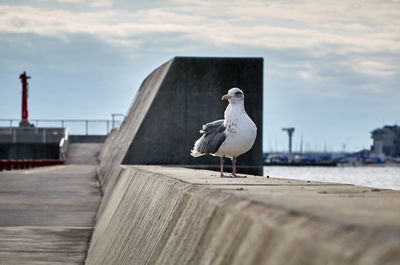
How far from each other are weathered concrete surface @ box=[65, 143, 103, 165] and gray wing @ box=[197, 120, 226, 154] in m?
35.5

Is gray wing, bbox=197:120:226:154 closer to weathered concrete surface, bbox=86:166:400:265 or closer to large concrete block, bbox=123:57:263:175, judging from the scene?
weathered concrete surface, bbox=86:166:400:265

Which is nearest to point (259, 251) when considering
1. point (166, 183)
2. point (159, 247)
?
point (159, 247)

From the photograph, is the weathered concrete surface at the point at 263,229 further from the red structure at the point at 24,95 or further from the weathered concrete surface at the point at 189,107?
the red structure at the point at 24,95

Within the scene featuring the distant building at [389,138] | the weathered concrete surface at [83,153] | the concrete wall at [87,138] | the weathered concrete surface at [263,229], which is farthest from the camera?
the distant building at [389,138]

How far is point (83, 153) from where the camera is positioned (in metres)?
48.1

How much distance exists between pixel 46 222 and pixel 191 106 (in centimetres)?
663

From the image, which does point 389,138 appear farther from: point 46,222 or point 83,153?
point 46,222

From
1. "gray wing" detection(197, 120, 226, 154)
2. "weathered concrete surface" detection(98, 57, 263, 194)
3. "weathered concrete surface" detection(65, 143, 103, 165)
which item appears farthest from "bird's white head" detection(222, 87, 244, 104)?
"weathered concrete surface" detection(65, 143, 103, 165)

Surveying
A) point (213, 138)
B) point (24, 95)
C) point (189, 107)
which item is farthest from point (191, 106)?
point (24, 95)

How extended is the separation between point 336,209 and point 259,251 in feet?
1.18

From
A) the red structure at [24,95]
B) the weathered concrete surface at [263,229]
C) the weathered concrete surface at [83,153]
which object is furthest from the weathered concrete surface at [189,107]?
the red structure at [24,95]

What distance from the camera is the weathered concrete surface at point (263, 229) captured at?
1753 millimetres

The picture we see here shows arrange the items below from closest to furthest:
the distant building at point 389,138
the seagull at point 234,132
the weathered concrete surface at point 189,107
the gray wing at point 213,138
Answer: the seagull at point 234,132 < the gray wing at point 213,138 < the weathered concrete surface at point 189,107 < the distant building at point 389,138

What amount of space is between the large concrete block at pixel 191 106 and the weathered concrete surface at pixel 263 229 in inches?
408
